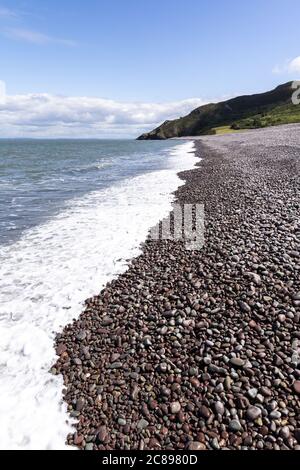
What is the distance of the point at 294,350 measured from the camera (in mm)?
6953

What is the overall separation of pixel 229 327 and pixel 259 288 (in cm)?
201

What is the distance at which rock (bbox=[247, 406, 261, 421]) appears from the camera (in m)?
5.65

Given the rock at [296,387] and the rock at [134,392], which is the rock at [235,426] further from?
the rock at [134,392]

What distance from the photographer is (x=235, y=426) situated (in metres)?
5.57

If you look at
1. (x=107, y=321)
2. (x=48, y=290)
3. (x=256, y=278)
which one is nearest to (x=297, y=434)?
(x=256, y=278)

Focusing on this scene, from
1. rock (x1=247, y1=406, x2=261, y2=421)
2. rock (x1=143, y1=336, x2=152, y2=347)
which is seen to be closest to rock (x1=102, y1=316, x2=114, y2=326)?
rock (x1=143, y1=336, x2=152, y2=347)

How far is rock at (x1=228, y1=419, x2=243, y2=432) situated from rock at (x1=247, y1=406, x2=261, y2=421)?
247mm

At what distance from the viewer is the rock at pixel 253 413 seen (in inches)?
223

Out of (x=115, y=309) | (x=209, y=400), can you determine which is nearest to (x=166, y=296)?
(x=115, y=309)

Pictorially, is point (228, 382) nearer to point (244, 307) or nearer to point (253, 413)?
point (253, 413)

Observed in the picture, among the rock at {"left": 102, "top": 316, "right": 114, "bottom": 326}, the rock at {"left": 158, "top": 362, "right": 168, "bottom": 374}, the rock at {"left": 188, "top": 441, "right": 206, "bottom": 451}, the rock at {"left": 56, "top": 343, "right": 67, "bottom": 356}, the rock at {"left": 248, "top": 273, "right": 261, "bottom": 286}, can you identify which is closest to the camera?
the rock at {"left": 188, "top": 441, "right": 206, "bottom": 451}

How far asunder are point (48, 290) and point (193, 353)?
21.0 feet

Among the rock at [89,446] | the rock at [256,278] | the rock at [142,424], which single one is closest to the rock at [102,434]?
the rock at [89,446]

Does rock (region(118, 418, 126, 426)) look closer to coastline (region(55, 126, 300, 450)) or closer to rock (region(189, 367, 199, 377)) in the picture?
coastline (region(55, 126, 300, 450))
